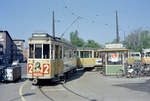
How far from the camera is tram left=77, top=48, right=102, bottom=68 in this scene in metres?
23.1

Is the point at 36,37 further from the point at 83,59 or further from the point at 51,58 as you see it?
the point at 83,59

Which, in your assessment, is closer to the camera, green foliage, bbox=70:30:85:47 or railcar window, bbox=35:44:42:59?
railcar window, bbox=35:44:42:59

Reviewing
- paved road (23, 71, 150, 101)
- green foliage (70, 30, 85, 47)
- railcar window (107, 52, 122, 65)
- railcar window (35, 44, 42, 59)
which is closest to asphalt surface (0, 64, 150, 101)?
paved road (23, 71, 150, 101)

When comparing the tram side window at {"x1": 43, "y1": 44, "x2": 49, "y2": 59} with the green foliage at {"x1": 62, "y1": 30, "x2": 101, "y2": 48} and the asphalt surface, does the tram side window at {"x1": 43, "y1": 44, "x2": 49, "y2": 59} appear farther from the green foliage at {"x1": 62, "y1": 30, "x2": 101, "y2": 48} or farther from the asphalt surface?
the green foliage at {"x1": 62, "y1": 30, "x2": 101, "y2": 48}

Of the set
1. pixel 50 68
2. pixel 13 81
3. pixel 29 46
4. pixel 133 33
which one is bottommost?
pixel 13 81

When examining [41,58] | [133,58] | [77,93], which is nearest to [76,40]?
[133,58]

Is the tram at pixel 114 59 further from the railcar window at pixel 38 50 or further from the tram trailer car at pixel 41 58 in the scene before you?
the railcar window at pixel 38 50

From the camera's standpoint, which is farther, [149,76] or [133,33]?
[133,33]

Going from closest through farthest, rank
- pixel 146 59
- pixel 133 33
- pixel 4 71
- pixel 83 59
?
pixel 4 71, pixel 83 59, pixel 146 59, pixel 133 33

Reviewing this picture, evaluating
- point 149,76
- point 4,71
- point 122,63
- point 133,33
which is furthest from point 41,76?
point 133,33

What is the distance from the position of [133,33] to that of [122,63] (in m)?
40.4

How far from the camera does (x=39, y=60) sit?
37.8ft

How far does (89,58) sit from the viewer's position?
23344 mm

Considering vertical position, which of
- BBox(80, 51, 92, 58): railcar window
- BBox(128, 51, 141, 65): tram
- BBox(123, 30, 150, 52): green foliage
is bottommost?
BBox(128, 51, 141, 65): tram
